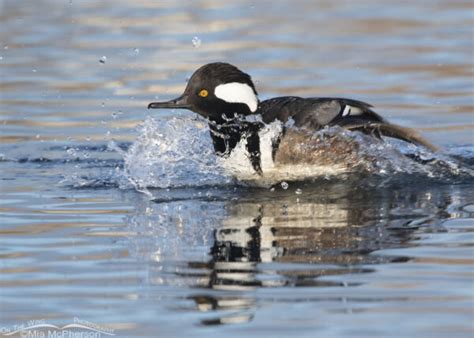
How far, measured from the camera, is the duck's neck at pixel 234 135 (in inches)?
379

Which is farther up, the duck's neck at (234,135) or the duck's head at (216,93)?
the duck's head at (216,93)

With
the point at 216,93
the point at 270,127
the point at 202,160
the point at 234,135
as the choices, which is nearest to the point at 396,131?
the point at 270,127

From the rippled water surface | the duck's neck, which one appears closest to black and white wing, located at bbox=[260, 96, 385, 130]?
the duck's neck

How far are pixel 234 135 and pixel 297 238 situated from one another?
221 cm

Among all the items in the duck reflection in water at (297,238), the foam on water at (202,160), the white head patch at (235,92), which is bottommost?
the duck reflection in water at (297,238)

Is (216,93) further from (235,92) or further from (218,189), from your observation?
(218,189)

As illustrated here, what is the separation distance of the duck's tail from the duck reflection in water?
1.79 feet

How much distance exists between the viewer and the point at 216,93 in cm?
956

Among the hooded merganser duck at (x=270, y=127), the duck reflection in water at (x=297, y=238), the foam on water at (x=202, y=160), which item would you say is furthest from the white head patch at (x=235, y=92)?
the duck reflection in water at (x=297, y=238)

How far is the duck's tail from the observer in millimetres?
9664

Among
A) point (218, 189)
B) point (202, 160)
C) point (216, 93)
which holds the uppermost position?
point (216, 93)

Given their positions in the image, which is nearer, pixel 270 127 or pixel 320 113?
pixel 270 127

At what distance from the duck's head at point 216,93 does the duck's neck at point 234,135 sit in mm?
76

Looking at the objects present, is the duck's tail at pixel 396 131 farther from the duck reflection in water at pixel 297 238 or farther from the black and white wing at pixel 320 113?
the duck reflection in water at pixel 297 238
